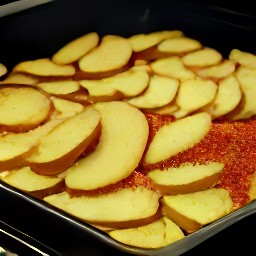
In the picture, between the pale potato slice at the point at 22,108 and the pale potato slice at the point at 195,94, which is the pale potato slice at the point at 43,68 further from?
the pale potato slice at the point at 195,94

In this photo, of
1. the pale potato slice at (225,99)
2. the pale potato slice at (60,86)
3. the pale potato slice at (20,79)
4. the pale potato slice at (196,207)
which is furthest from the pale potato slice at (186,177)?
the pale potato slice at (20,79)

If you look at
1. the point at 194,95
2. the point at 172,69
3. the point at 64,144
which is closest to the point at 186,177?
the point at 64,144

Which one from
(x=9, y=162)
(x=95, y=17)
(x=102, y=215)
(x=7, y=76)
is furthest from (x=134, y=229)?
(x=95, y=17)

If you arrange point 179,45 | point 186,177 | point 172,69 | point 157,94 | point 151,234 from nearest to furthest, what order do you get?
1. point 151,234
2. point 186,177
3. point 157,94
4. point 172,69
5. point 179,45

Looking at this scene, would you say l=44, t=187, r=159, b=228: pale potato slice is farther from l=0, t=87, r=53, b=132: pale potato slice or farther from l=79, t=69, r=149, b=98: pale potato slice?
l=79, t=69, r=149, b=98: pale potato slice

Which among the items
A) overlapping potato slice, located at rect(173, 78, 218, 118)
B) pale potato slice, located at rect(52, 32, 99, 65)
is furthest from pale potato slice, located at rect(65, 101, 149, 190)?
pale potato slice, located at rect(52, 32, 99, 65)

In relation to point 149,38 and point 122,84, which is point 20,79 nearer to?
point 122,84

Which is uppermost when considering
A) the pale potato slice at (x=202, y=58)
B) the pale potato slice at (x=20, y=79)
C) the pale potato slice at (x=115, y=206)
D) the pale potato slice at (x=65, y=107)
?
the pale potato slice at (x=20, y=79)

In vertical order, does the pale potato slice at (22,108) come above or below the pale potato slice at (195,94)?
above
